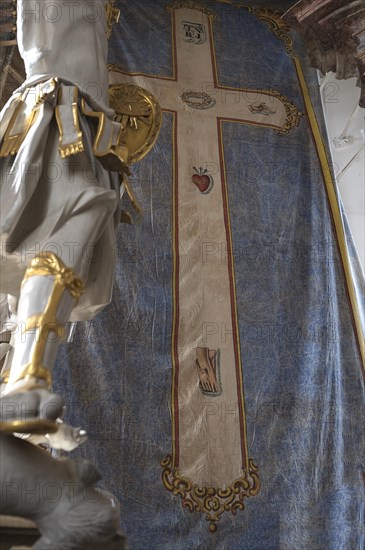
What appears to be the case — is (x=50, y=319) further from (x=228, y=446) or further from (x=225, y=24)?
(x=225, y=24)

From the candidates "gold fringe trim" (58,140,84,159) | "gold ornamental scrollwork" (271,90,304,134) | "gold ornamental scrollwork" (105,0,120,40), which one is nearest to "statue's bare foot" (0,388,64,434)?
"gold fringe trim" (58,140,84,159)

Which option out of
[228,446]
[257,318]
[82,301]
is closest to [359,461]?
[228,446]

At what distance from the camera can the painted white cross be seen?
11.3 ft

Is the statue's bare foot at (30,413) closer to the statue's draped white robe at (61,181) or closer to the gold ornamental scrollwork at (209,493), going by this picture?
the statue's draped white robe at (61,181)

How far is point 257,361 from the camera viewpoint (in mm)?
3705

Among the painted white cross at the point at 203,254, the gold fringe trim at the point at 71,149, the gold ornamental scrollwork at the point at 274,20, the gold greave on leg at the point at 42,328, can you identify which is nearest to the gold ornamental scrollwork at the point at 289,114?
the painted white cross at the point at 203,254

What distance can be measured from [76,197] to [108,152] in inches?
6.9

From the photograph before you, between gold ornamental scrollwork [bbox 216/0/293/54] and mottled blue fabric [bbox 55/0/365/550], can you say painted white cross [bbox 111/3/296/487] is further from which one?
gold ornamental scrollwork [bbox 216/0/293/54]

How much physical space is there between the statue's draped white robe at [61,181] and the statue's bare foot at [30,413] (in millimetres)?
383

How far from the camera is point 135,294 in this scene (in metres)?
3.73

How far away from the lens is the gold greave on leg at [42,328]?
146 cm

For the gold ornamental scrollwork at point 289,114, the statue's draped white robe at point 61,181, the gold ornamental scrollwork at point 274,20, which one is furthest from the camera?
the gold ornamental scrollwork at point 274,20

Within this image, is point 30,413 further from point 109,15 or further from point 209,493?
point 209,493

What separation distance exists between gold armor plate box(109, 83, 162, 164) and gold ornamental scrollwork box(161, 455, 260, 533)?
152cm
